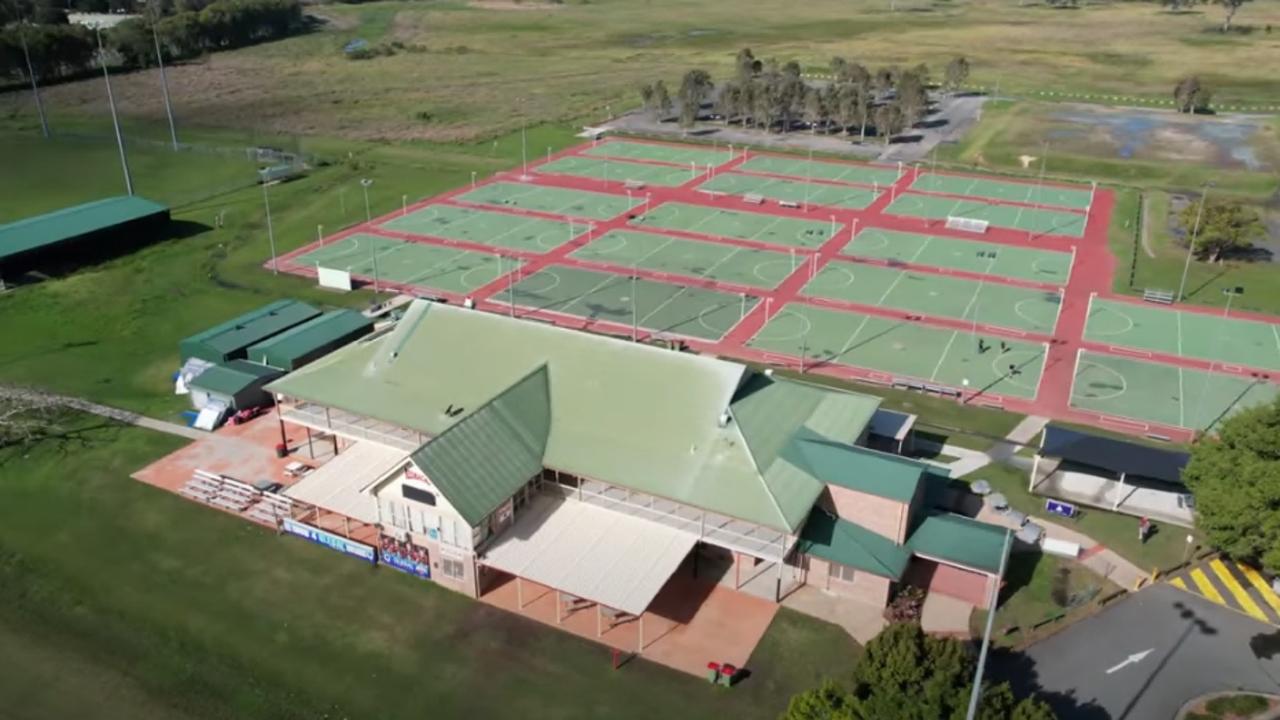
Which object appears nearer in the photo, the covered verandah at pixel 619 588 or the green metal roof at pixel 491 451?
the covered verandah at pixel 619 588

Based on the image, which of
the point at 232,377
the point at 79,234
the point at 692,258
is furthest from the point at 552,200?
the point at 232,377

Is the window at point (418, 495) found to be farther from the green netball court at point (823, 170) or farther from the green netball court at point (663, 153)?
the green netball court at point (663, 153)

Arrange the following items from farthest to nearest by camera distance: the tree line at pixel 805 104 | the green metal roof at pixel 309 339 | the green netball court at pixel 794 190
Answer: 1. the tree line at pixel 805 104
2. the green netball court at pixel 794 190
3. the green metal roof at pixel 309 339

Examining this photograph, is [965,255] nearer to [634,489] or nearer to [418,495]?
[634,489]

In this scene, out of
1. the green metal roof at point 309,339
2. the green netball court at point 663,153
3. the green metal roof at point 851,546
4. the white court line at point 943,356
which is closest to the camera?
the green metal roof at point 851,546

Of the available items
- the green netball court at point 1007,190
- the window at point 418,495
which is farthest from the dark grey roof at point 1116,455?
the green netball court at point 1007,190
